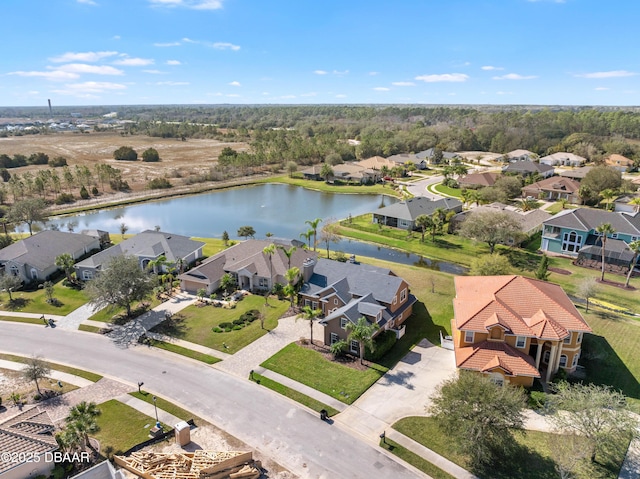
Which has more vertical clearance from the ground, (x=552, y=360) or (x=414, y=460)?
(x=552, y=360)

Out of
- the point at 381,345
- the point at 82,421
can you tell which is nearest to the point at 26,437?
the point at 82,421

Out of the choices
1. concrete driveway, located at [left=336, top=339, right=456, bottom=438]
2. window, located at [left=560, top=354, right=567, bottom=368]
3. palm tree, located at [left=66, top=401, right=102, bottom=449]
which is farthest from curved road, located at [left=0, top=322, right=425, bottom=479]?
window, located at [left=560, top=354, right=567, bottom=368]

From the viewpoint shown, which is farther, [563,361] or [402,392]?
[563,361]

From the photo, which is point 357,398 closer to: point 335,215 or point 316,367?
point 316,367

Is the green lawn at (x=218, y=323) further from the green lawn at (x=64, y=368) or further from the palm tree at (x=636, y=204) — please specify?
the palm tree at (x=636, y=204)

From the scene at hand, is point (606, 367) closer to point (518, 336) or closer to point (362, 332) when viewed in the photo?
point (518, 336)

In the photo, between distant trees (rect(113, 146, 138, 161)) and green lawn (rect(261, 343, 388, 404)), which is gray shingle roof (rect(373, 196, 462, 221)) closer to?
green lawn (rect(261, 343, 388, 404))
